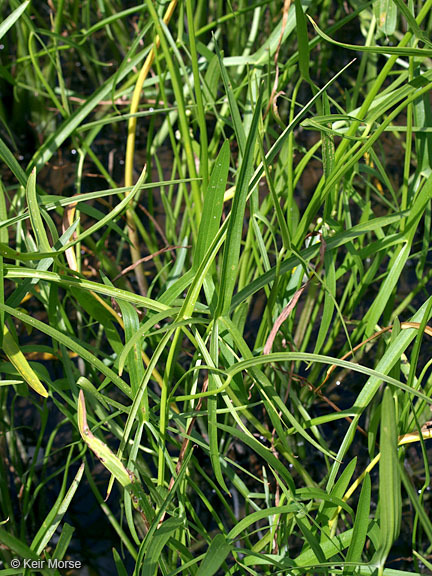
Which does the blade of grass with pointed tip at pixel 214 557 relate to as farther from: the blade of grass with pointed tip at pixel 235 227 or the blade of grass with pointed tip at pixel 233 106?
the blade of grass with pointed tip at pixel 233 106

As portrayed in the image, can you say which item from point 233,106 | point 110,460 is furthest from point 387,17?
point 110,460

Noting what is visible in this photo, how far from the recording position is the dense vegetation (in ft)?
1.76

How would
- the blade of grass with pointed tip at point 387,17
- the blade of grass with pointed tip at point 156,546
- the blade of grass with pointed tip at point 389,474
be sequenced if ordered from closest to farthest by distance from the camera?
the blade of grass with pointed tip at point 389,474
the blade of grass with pointed tip at point 156,546
the blade of grass with pointed tip at point 387,17

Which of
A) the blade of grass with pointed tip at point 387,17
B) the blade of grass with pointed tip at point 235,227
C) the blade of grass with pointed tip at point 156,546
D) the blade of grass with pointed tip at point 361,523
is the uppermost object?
the blade of grass with pointed tip at point 387,17

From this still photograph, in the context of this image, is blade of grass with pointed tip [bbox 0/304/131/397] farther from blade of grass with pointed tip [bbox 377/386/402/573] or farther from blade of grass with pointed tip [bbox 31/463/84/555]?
blade of grass with pointed tip [bbox 377/386/402/573]

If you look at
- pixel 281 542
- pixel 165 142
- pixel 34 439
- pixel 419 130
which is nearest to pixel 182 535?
pixel 281 542

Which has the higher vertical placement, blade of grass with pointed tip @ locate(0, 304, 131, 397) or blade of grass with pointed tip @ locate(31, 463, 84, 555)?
blade of grass with pointed tip @ locate(0, 304, 131, 397)

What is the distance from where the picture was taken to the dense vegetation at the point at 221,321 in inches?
21.1

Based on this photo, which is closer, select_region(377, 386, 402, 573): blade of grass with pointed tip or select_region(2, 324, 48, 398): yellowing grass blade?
select_region(377, 386, 402, 573): blade of grass with pointed tip

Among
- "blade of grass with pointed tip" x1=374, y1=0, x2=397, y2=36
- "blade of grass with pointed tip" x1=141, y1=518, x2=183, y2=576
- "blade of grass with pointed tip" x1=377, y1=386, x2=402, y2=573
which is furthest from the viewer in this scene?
"blade of grass with pointed tip" x1=374, y1=0, x2=397, y2=36

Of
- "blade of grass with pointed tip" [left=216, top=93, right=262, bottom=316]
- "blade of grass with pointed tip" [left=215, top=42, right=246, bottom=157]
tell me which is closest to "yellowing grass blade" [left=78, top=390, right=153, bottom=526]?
"blade of grass with pointed tip" [left=216, top=93, right=262, bottom=316]

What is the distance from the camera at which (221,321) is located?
0.56 m

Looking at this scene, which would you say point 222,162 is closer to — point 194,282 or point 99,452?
point 194,282

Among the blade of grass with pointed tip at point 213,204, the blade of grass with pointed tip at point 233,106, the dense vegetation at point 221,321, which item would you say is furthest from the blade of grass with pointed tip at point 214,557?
the blade of grass with pointed tip at point 233,106
